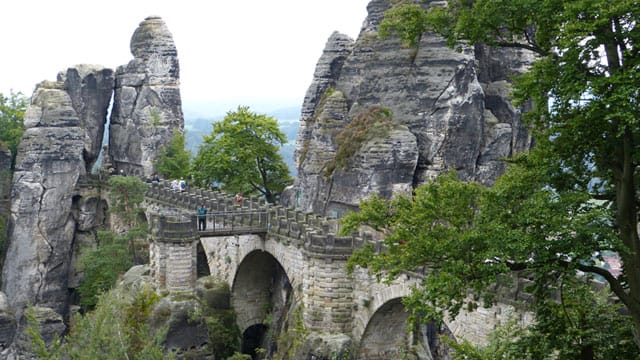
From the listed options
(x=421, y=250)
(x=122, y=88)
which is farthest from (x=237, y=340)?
(x=122, y=88)

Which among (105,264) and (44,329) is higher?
(105,264)

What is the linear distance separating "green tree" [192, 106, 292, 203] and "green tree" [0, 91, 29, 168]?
469 inches

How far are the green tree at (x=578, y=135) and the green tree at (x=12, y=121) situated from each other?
A: 138ft

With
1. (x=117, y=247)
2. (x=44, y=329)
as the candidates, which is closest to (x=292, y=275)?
(x=117, y=247)

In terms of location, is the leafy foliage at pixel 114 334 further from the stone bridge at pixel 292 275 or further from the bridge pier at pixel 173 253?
the stone bridge at pixel 292 275

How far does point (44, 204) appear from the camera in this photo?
151 feet

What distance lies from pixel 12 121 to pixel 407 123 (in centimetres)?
2970

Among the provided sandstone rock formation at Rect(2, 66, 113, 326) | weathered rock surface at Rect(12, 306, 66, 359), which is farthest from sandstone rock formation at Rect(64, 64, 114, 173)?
weathered rock surface at Rect(12, 306, 66, 359)

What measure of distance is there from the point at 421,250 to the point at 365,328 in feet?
42.7

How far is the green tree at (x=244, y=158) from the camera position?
46.1 m

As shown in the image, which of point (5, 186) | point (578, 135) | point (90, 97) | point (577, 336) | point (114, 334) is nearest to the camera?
point (578, 135)

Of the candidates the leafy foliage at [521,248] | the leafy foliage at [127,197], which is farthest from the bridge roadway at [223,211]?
the leafy foliage at [521,248]

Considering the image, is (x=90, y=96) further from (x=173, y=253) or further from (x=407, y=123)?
(x=173, y=253)

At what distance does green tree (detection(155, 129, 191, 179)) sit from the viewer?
4925 cm
